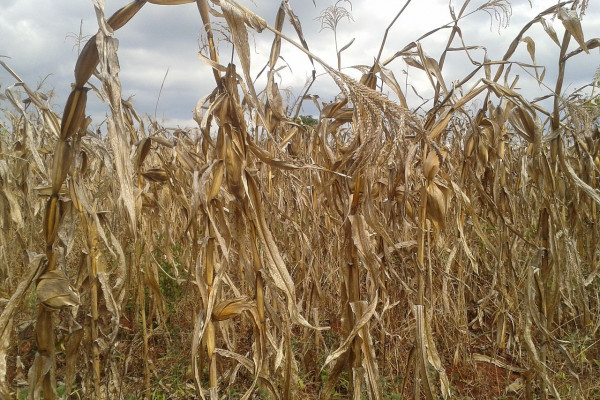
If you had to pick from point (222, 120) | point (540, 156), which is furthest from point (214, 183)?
point (540, 156)

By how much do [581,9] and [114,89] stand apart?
1.45 metres

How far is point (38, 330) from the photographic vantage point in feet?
3.15

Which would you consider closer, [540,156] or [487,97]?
[540,156]

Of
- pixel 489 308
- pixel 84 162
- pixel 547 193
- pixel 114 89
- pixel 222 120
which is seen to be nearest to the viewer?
pixel 114 89

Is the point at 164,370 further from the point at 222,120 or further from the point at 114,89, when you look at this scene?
the point at 114,89

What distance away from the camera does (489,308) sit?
8.90 ft

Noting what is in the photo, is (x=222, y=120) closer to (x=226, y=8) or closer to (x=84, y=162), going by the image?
(x=226, y=8)

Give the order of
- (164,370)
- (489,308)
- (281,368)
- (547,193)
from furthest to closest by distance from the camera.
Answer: (489,308) < (164,370) < (281,368) < (547,193)

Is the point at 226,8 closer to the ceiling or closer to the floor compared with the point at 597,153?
closer to the ceiling

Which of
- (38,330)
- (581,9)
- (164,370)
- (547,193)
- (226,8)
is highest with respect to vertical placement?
(581,9)

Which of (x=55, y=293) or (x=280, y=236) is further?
(x=280, y=236)

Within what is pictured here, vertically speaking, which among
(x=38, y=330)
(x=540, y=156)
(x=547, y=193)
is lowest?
(x=38, y=330)

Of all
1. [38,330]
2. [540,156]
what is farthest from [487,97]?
[38,330]

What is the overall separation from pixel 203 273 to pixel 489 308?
7.15ft
